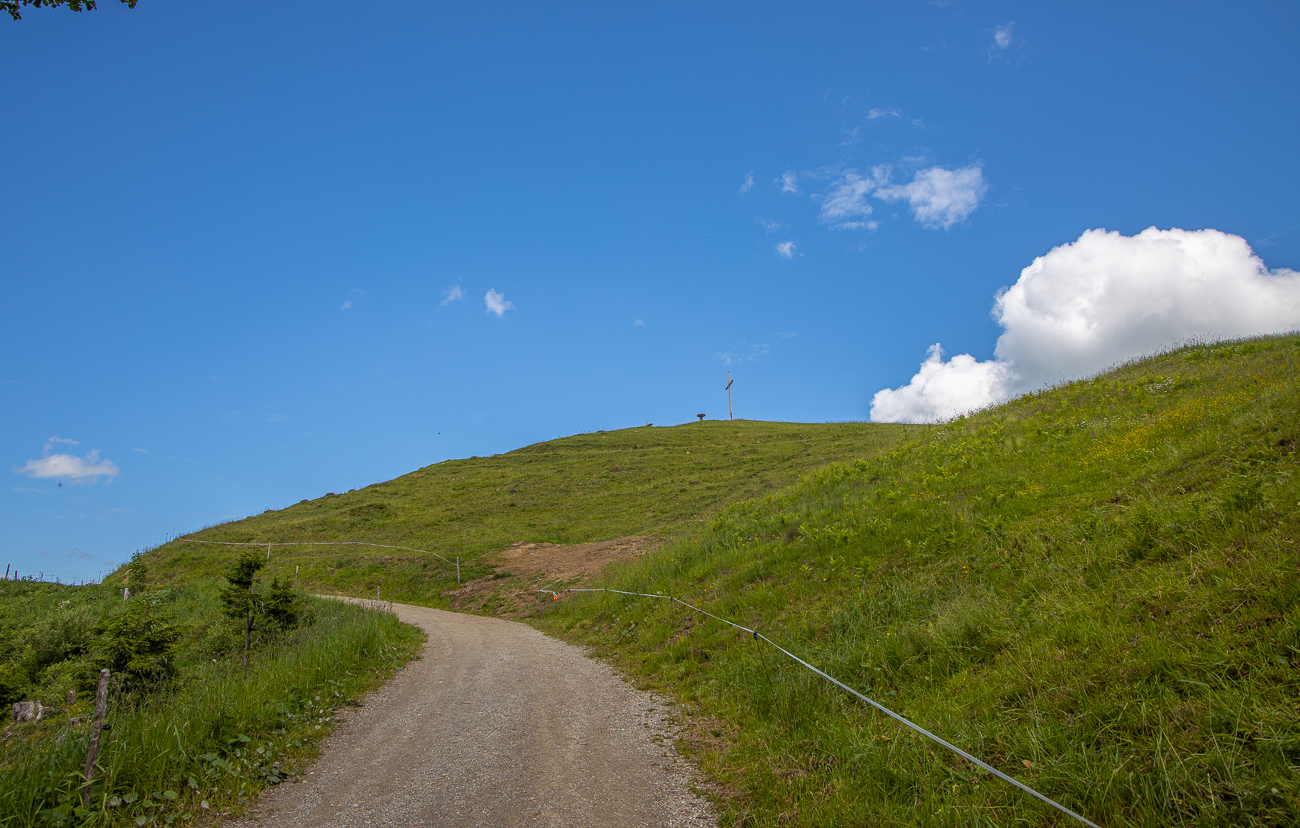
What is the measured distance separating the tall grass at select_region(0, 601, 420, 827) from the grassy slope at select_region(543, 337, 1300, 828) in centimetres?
528

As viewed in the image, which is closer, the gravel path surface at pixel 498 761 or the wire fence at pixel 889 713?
the wire fence at pixel 889 713

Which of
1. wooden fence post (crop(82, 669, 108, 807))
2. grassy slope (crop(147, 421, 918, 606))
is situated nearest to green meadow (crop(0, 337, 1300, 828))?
wooden fence post (crop(82, 669, 108, 807))

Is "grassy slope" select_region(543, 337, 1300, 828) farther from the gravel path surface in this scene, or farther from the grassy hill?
the gravel path surface

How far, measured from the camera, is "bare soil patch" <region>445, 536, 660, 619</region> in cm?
2311

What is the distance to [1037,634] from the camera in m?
6.23

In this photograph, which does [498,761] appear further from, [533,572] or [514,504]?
[514,504]

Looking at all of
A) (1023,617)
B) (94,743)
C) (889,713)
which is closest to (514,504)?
(94,743)

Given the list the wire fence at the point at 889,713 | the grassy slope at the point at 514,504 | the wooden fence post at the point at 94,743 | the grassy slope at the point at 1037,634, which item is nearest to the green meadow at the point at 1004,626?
the grassy slope at the point at 1037,634

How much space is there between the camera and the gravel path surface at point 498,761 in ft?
18.5

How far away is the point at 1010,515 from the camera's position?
406 inches

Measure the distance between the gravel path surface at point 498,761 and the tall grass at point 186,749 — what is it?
487 mm

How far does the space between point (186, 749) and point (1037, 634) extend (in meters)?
9.31

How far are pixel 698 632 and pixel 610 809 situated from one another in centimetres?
601

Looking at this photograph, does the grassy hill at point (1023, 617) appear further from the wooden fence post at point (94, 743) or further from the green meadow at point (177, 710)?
the wooden fence post at point (94, 743)
